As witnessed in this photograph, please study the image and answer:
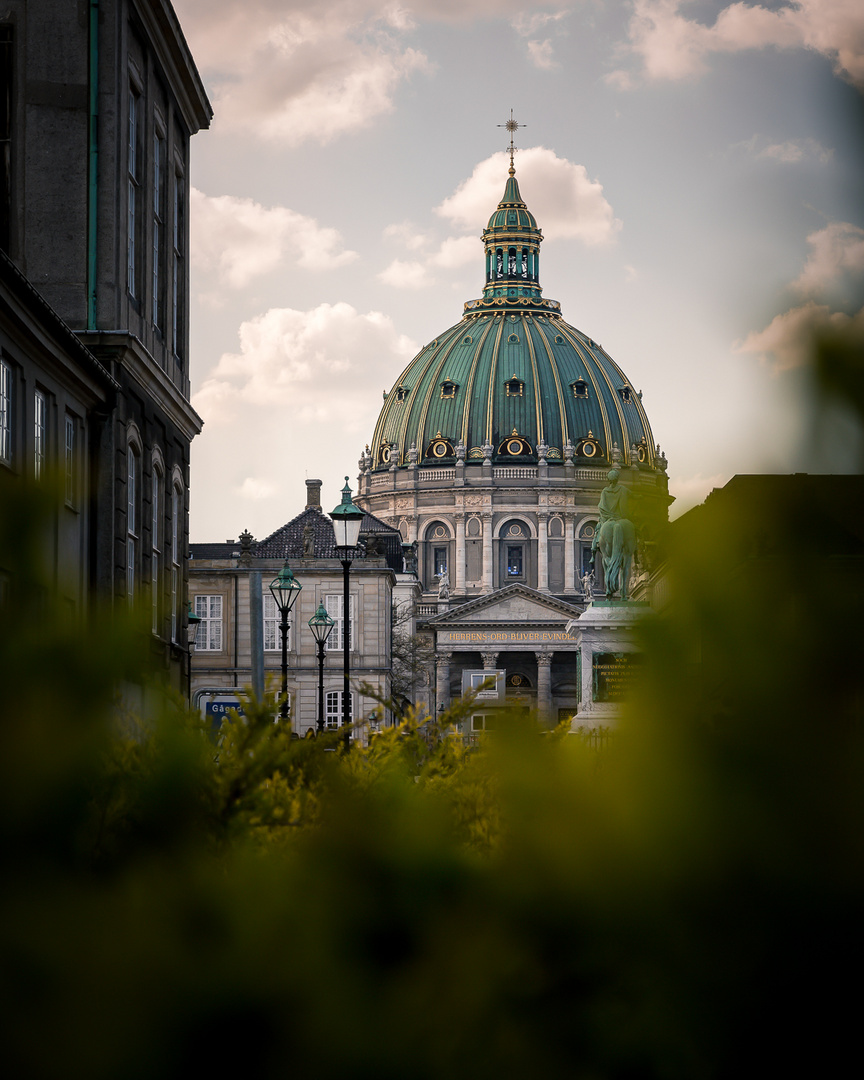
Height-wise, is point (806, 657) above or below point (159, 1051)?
above

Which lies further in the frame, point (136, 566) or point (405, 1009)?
point (136, 566)

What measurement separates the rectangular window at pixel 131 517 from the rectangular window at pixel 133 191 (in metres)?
2.52

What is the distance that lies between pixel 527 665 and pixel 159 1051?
11907 cm

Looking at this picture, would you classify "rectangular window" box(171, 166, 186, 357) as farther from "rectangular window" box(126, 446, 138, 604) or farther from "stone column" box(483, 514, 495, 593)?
"stone column" box(483, 514, 495, 593)

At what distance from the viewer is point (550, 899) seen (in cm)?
252

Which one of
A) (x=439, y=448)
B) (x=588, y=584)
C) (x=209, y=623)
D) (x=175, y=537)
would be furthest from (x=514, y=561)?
(x=175, y=537)

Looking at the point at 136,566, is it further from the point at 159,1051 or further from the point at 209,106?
the point at 159,1051

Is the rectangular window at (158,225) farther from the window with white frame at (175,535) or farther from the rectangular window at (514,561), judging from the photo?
the rectangular window at (514,561)

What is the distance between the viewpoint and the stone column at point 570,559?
5285 inches

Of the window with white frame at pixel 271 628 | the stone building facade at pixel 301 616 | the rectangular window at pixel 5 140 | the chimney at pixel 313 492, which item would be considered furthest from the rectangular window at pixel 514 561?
the rectangular window at pixel 5 140

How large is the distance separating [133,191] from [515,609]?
94.5m

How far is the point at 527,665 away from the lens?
120938mm

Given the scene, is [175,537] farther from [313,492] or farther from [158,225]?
[313,492]

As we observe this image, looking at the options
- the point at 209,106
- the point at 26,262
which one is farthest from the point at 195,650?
the point at 26,262
